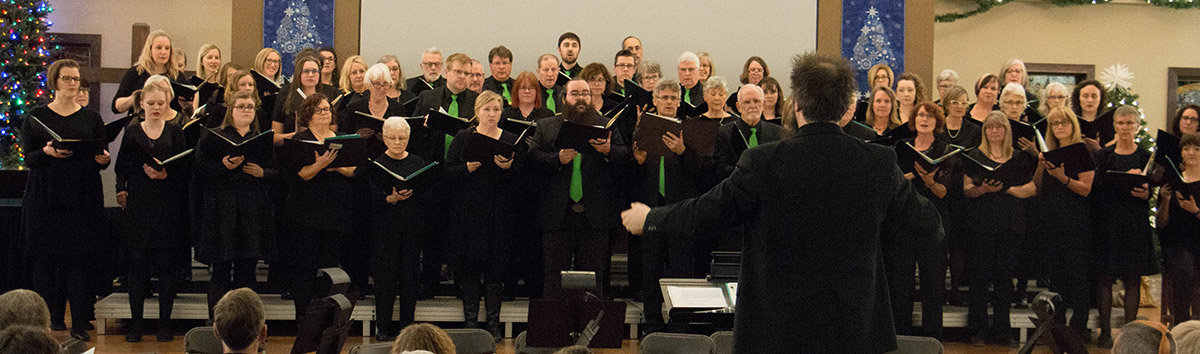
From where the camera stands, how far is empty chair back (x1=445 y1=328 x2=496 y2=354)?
3.27 m

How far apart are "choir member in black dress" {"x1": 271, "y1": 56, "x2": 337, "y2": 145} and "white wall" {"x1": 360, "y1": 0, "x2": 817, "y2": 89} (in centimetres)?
151

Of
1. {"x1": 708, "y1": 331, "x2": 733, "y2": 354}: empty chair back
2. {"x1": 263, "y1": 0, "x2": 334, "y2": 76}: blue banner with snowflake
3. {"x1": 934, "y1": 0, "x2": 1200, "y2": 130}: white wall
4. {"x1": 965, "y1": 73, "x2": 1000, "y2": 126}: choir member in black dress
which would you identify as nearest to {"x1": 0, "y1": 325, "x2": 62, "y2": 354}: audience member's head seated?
{"x1": 708, "y1": 331, "x2": 733, "y2": 354}: empty chair back

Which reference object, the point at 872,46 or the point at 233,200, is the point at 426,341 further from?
the point at 872,46

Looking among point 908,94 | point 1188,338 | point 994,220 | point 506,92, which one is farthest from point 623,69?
point 1188,338

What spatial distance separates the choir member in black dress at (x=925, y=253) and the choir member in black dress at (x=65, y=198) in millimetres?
3827

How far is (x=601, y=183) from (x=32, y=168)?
8.95 feet

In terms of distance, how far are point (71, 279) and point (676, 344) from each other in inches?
130

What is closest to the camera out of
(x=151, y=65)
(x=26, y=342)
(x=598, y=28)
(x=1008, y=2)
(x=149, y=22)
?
(x=26, y=342)

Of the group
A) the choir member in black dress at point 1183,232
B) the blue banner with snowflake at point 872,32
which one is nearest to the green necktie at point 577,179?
the blue banner with snowflake at point 872,32

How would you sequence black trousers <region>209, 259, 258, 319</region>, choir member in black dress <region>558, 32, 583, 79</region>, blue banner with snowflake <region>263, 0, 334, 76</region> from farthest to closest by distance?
1. blue banner with snowflake <region>263, 0, 334, 76</region>
2. choir member in black dress <region>558, 32, 583, 79</region>
3. black trousers <region>209, 259, 258, 319</region>

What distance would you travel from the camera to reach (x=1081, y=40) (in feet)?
31.6

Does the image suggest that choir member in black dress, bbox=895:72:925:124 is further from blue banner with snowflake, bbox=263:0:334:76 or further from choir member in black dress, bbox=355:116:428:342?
blue banner with snowflake, bbox=263:0:334:76

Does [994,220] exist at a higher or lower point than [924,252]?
higher

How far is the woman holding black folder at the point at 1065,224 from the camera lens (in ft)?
18.1
